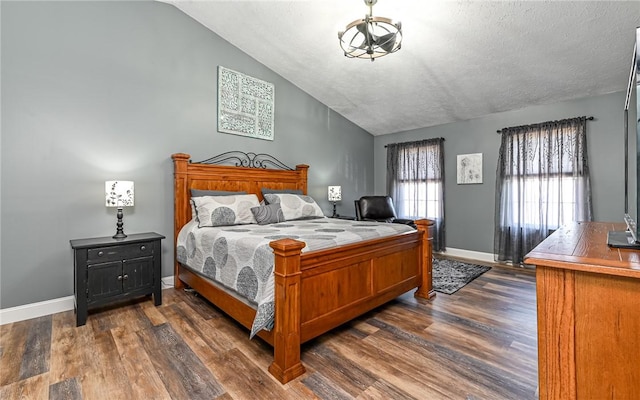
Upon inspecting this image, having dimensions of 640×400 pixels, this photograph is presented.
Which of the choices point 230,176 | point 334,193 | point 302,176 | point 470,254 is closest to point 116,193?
point 230,176

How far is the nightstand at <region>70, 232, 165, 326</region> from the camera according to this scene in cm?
245

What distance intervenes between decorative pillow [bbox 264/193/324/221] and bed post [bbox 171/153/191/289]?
38.3 inches

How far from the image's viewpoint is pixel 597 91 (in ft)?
11.8

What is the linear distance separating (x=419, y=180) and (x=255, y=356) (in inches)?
171

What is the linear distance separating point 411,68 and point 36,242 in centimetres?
441

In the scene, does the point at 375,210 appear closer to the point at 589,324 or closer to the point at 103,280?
the point at 103,280

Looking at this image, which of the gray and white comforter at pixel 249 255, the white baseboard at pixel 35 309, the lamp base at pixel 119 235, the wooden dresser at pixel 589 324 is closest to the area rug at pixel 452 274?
the gray and white comforter at pixel 249 255

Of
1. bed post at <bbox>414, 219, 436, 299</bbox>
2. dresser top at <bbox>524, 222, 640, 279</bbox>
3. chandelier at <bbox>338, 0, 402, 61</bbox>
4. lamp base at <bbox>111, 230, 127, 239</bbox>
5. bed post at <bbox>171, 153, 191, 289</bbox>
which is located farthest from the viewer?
bed post at <bbox>171, 153, 191, 289</bbox>

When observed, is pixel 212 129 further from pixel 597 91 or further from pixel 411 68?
pixel 597 91

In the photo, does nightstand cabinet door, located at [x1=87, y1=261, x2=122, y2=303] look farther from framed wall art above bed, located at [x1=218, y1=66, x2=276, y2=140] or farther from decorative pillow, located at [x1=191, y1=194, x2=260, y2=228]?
framed wall art above bed, located at [x1=218, y1=66, x2=276, y2=140]

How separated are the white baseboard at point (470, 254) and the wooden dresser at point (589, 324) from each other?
13.3ft

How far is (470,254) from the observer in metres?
4.79

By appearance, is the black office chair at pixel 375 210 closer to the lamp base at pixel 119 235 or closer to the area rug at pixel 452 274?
the area rug at pixel 452 274

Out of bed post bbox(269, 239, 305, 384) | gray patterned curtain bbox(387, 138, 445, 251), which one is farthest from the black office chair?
bed post bbox(269, 239, 305, 384)
